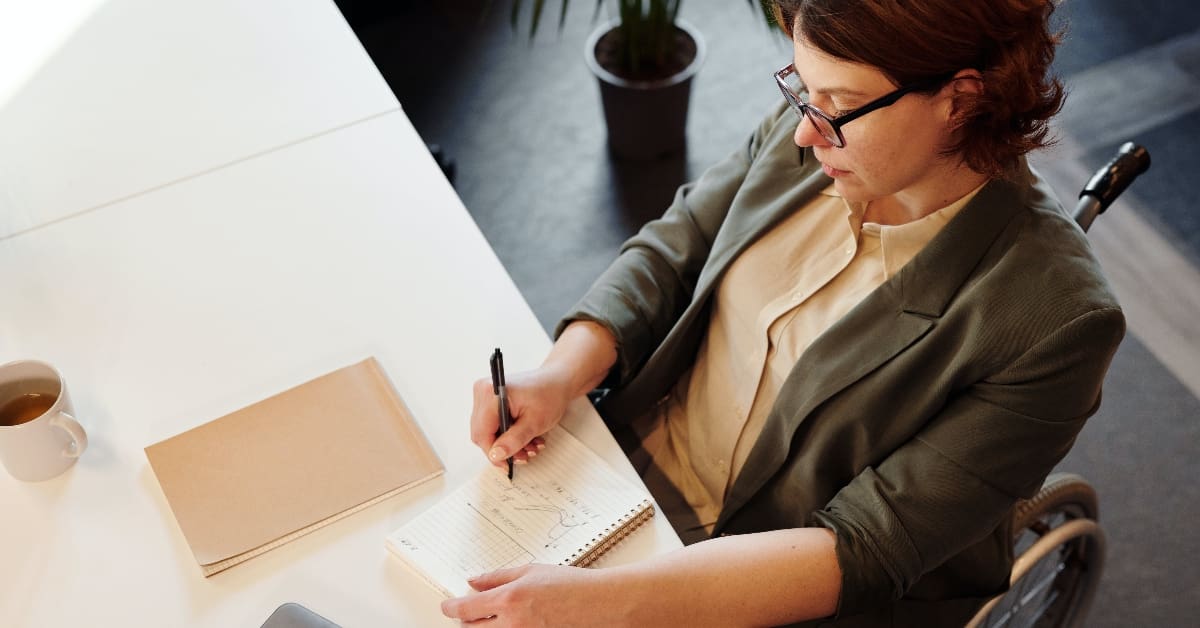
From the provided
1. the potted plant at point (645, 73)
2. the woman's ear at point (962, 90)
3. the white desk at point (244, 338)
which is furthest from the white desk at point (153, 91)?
the potted plant at point (645, 73)

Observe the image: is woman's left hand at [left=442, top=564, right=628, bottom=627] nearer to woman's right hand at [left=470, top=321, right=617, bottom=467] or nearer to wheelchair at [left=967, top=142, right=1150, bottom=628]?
woman's right hand at [left=470, top=321, right=617, bottom=467]

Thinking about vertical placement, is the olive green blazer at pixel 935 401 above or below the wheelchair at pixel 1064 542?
above

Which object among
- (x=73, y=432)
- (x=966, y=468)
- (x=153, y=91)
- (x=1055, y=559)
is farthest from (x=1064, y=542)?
(x=153, y=91)

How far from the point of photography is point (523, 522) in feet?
3.86

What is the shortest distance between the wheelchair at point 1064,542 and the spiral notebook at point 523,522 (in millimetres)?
495

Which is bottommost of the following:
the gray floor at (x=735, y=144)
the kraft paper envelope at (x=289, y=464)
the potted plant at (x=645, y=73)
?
the gray floor at (x=735, y=144)

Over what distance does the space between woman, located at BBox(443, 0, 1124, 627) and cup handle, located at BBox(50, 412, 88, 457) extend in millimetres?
433

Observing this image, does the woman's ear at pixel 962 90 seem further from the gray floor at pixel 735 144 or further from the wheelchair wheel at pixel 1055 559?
the gray floor at pixel 735 144

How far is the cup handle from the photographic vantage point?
1.20 m

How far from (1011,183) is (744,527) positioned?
52 cm

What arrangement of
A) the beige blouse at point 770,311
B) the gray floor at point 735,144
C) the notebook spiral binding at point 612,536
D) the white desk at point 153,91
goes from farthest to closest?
the gray floor at point 735,144 < the white desk at point 153,91 < the beige blouse at point 770,311 < the notebook spiral binding at point 612,536

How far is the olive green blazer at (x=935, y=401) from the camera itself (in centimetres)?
110

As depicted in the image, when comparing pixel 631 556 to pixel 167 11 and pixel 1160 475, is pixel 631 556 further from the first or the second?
pixel 1160 475

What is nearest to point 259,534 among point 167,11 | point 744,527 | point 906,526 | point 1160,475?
point 744,527
